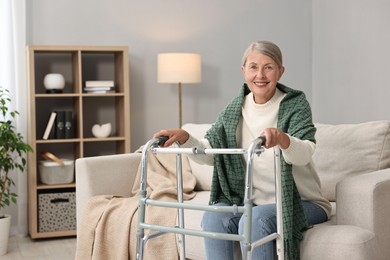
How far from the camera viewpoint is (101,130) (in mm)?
4887

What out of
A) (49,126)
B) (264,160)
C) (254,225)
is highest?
(49,126)

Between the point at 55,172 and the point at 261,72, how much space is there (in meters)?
2.49

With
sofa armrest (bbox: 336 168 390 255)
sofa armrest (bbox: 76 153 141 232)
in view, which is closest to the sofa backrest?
sofa armrest (bbox: 336 168 390 255)

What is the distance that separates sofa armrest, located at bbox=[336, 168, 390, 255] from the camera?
8.55 ft

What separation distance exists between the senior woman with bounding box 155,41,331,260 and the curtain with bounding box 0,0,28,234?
7.86ft

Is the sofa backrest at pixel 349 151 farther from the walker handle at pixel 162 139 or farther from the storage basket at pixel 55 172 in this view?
the storage basket at pixel 55 172

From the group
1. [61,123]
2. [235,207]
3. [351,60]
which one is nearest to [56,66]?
[61,123]

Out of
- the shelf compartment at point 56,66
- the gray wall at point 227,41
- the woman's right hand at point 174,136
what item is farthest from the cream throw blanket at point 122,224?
the gray wall at point 227,41

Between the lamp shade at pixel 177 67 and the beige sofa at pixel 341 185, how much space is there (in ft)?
2.50

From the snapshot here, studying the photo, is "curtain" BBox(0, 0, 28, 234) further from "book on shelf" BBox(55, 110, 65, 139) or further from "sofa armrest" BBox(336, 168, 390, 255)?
"sofa armrest" BBox(336, 168, 390, 255)

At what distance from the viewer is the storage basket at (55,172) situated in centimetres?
471

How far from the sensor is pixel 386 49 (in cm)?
472

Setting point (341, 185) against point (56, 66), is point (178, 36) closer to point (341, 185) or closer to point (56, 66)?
point (56, 66)

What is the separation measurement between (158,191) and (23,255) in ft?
3.96
